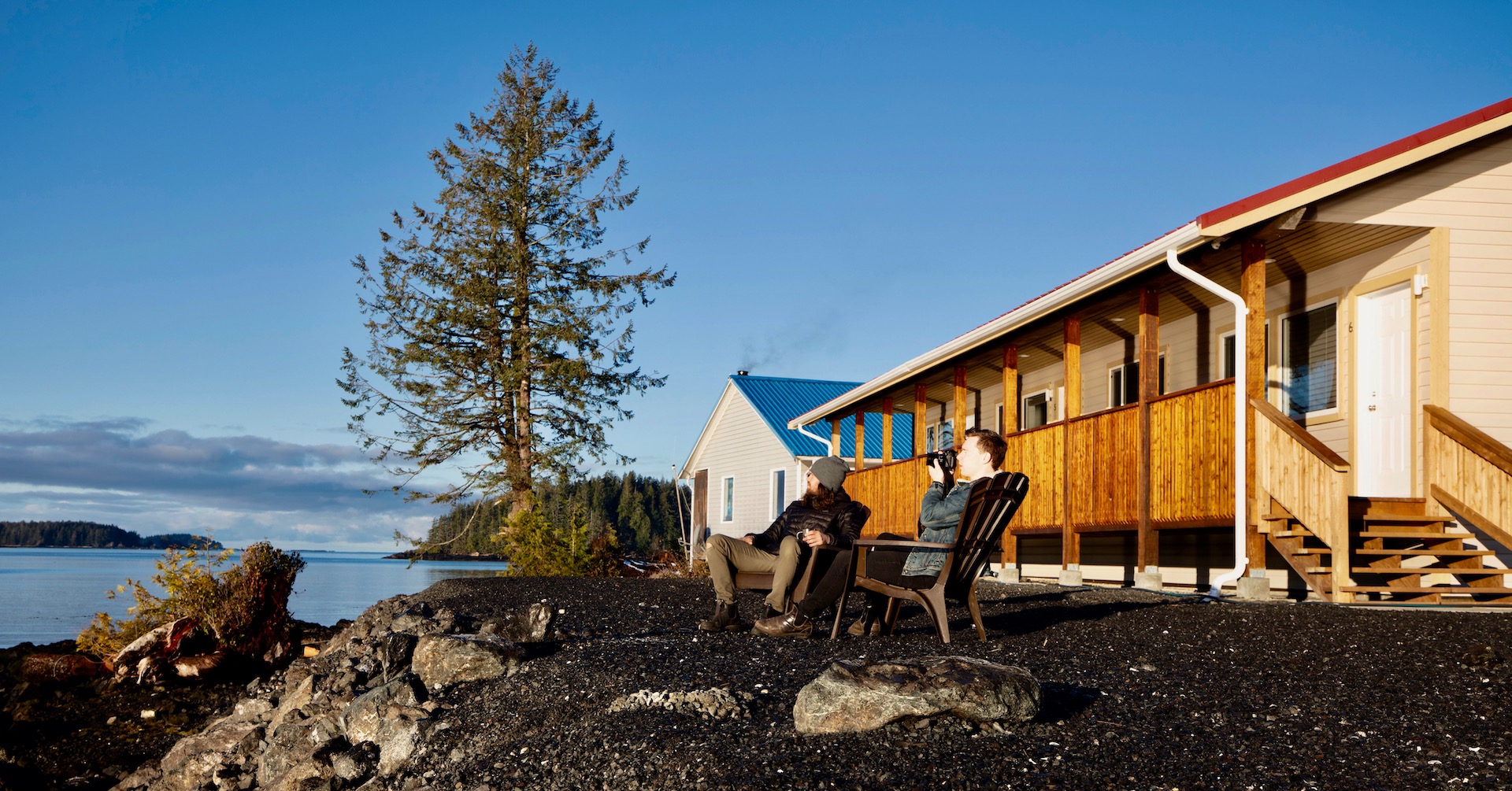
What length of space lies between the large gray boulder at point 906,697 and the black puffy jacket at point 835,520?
257cm

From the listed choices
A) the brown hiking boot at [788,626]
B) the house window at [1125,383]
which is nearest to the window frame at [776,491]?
the house window at [1125,383]

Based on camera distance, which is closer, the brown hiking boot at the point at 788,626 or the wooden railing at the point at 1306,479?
the brown hiking boot at the point at 788,626

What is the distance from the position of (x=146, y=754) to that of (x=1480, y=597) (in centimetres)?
1118

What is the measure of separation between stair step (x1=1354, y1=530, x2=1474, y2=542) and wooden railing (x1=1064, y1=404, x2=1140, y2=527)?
7.25ft

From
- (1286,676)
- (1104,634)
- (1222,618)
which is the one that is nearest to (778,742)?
(1286,676)

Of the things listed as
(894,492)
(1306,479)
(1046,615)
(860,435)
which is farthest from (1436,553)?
(860,435)

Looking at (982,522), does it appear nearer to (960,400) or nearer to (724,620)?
(724,620)

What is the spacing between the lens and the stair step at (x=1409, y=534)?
9305mm

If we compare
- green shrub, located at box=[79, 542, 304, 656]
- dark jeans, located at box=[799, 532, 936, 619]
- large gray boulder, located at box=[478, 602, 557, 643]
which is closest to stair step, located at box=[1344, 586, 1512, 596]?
dark jeans, located at box=[799, 532, 936, 619]

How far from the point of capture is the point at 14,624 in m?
20.4

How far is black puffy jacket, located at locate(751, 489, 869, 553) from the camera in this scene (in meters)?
6.98

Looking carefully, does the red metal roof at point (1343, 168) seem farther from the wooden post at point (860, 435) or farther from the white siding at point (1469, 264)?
the wooden post at point (860, 435)

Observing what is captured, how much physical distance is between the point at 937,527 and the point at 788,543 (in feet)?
3.10

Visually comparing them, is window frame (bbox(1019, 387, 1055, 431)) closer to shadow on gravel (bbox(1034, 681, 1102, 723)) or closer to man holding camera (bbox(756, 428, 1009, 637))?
man holding camera (bbox(756, 428, 1009, 637))
